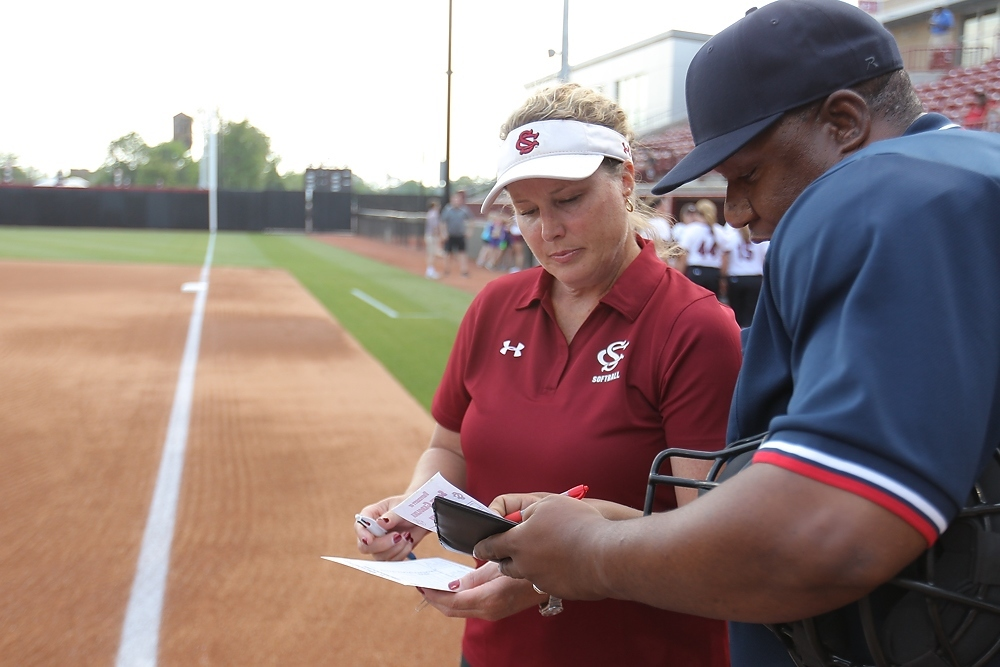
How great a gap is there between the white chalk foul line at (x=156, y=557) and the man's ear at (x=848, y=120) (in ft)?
11.6

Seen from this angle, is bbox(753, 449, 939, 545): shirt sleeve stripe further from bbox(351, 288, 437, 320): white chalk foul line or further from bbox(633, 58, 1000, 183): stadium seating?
bbox(633, 58, 1000, 183): stadium seating

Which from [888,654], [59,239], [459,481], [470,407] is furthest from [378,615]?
[59,239]

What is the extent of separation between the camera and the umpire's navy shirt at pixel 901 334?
0.87 metres

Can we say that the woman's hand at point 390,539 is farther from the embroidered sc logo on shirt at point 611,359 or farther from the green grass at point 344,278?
the green grass at point 344,278

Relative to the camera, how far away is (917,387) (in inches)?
34.3

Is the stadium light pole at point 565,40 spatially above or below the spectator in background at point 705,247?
above

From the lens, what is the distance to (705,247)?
38.7 feet

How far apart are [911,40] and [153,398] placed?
1501 inches

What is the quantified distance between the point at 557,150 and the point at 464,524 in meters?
1.06

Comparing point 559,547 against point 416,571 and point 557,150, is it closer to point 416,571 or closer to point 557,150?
point 416,571

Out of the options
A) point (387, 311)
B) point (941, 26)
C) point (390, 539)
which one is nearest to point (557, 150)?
point (390, 539)

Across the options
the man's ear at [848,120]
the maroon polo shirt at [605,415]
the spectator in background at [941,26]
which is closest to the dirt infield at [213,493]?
the maroon polo shirt at [605,415]

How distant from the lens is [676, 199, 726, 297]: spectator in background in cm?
1169

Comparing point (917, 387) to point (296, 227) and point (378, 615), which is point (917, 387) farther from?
point (296, 227)
